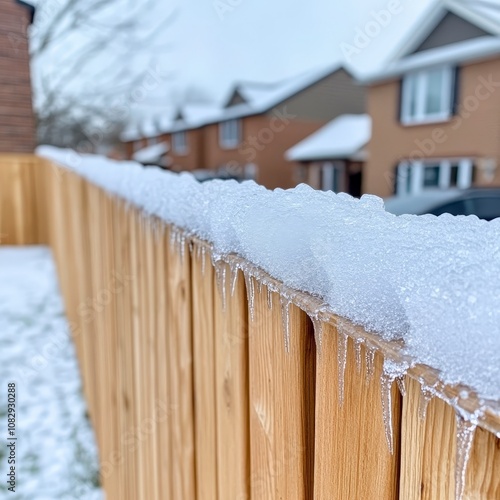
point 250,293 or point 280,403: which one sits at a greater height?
point 250,293

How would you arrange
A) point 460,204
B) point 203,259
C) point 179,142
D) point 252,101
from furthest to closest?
1. point 179,142
2. point 252,101
3. point 460,204
4. point 203,259

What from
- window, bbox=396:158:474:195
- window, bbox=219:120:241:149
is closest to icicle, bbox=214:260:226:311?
window, bbox=396:158:474:195

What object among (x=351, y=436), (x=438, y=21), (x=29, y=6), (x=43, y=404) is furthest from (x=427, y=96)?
(x=351, y=436)

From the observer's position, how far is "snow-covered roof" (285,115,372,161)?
51.5 feet

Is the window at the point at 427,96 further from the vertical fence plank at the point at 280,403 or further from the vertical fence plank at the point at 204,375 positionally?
the vertical fence plank at the point at 280,403

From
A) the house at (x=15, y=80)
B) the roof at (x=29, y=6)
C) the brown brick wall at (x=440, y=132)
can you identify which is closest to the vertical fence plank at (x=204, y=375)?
the house at (x=15, y=80)

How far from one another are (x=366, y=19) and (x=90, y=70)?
24.7ft

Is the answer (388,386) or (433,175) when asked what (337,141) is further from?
(388,386)

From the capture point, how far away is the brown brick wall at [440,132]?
35.0 ft

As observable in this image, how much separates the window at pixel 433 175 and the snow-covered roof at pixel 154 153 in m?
15.8

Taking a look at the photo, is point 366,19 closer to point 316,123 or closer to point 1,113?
point 316,123

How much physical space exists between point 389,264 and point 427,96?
511 inches

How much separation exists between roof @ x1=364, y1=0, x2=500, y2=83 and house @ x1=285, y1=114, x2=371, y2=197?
2.89 m

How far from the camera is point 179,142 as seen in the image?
977 inches
